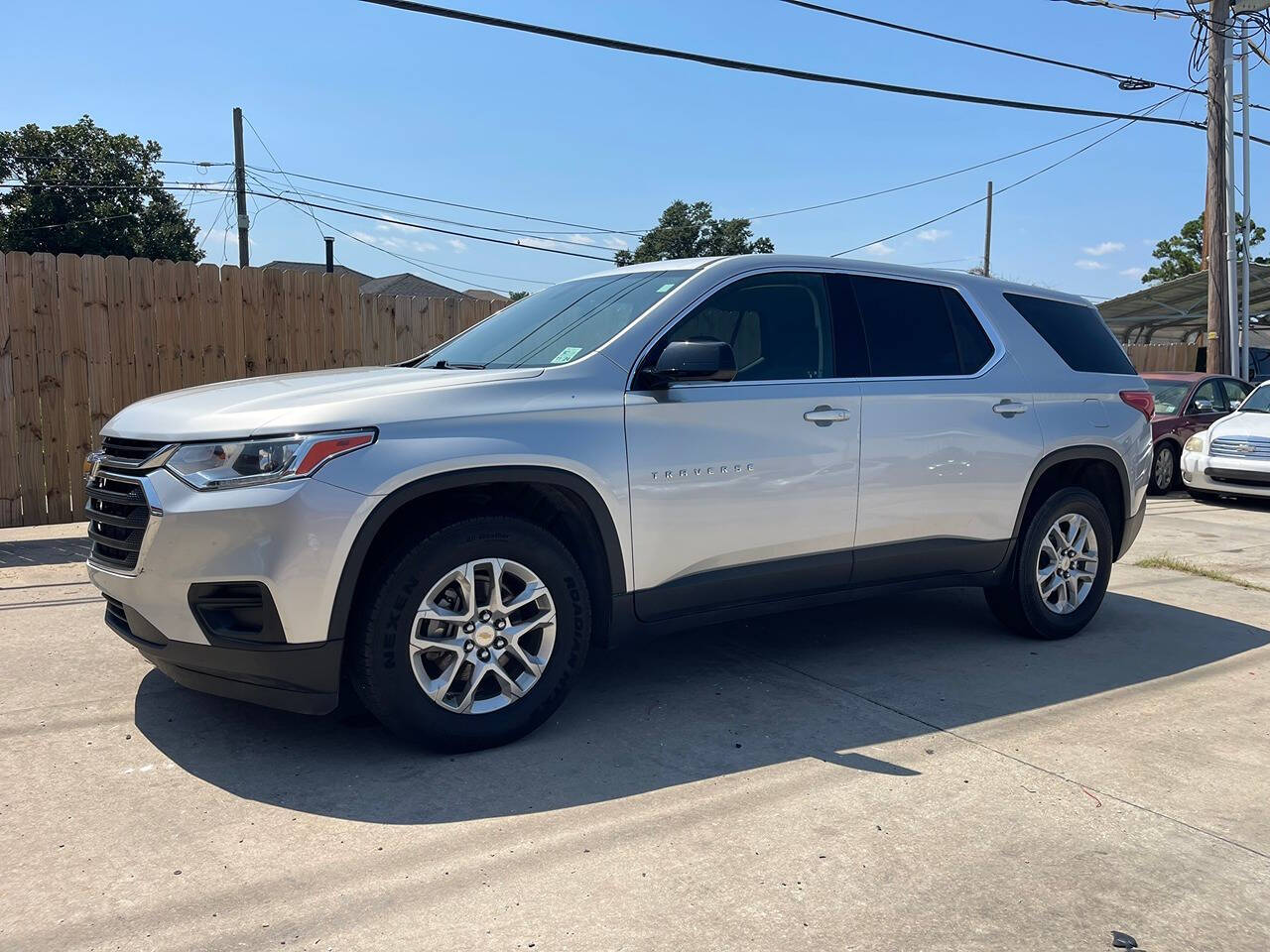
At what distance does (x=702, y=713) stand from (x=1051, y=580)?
2442mm

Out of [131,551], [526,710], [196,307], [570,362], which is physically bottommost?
[526,710]

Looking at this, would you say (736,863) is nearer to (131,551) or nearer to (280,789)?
(280,789)

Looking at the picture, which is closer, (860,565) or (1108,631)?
(860,565)

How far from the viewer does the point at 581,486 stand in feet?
12.9

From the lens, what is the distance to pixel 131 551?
3.68 m

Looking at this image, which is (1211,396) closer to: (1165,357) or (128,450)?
(1165,357)

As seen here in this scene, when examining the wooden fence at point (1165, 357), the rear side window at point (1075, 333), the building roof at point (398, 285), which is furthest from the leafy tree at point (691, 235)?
the rear side window at point (1075, 333)

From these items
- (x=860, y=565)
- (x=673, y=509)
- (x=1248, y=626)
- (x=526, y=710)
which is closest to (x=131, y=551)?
(x=526, y=710)

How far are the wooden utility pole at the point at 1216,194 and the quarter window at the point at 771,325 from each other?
15549mm

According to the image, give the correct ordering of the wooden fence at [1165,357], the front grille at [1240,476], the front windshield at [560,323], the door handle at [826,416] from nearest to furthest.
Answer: the front windshield at [560,323], the door handle at [826,416], the front grille at [1240,476], the wooden fence at [1165,357]

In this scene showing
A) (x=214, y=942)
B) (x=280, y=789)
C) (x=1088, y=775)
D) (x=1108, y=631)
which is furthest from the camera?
(x=1108, y=631)

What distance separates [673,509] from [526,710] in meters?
0.99

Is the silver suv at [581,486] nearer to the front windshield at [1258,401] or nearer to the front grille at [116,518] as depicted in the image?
the front grille at [116,518]

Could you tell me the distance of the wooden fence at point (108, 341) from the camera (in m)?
7.54
